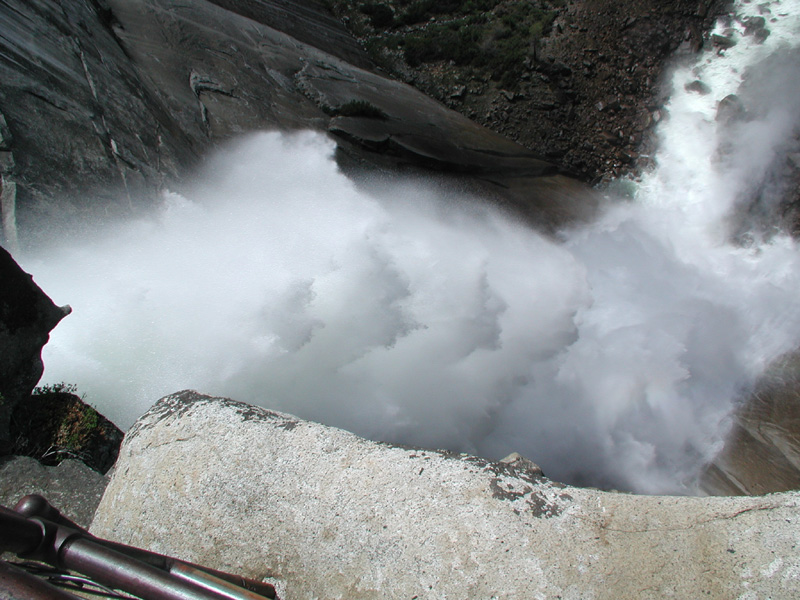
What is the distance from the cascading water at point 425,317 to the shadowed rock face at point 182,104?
52cm

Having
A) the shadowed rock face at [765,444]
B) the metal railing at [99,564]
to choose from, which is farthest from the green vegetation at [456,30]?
the metal railing at [99,564]

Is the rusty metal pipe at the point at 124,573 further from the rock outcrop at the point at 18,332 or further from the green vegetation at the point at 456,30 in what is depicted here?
the green vegetation at the point at 456,30

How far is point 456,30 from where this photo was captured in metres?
13.4

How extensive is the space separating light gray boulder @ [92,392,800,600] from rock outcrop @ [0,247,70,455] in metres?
1.16

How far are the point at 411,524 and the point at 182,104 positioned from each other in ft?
24.8

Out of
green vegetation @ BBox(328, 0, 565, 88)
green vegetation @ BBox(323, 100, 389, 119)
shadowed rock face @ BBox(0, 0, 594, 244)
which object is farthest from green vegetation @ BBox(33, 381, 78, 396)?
green vegetation @ BBox(328, 0, 565, 88)

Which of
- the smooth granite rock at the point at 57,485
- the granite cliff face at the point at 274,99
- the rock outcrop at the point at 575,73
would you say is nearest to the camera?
the smooth granite rock at the point at 57,485

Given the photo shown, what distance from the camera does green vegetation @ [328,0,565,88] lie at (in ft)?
40.2

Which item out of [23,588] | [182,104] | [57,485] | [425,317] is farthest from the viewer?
[182,104]

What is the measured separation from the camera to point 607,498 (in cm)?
219

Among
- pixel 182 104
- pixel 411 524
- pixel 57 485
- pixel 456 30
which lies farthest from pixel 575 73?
pixel 57 485

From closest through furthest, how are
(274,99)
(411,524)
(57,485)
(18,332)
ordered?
(411,524) → (57,485) → (18,332) → (274,99)

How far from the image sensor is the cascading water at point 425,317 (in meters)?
4.88

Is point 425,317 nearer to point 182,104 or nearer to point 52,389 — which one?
point 52,389
